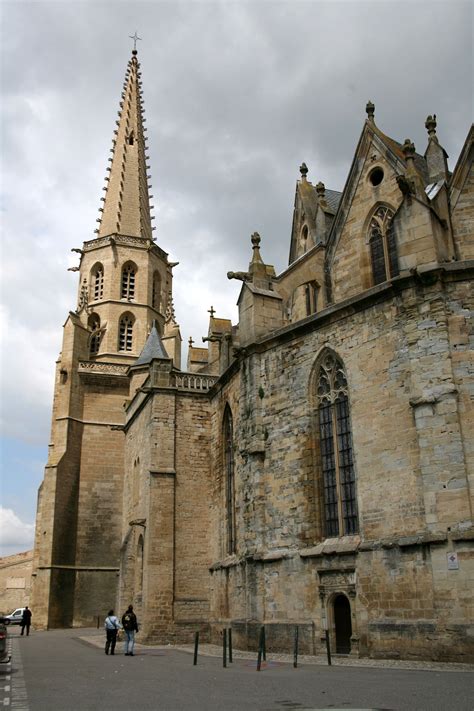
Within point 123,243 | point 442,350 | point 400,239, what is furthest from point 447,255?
point 123,243

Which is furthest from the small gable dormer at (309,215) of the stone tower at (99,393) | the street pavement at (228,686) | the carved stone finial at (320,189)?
the stone tower at (99,393)

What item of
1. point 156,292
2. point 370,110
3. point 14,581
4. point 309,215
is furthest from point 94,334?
point 370,110

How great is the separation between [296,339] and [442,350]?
4491 mm

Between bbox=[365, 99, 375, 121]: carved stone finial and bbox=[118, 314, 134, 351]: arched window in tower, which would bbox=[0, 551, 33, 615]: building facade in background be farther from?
bbox=[365, 99, 375, 121]: carved stone finial

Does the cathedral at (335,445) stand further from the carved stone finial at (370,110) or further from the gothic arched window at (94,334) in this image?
the gothic arched window at (94,334)

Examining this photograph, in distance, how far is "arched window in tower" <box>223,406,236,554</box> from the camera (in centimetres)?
1933

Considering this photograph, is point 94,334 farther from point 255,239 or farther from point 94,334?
point 255,239

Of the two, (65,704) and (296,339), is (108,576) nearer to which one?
(296,339)

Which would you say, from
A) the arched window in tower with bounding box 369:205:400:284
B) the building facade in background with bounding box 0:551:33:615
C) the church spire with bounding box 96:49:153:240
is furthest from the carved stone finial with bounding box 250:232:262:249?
the building facade in background with bounding box 0:551:33:615

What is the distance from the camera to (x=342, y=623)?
14.5 meters

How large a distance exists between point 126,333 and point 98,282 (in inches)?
153

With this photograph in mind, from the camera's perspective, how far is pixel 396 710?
23.0 feet

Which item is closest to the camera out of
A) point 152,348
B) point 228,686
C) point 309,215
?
point 228,686

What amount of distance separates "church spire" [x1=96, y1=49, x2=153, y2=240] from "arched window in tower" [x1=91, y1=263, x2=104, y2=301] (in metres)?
2.50
